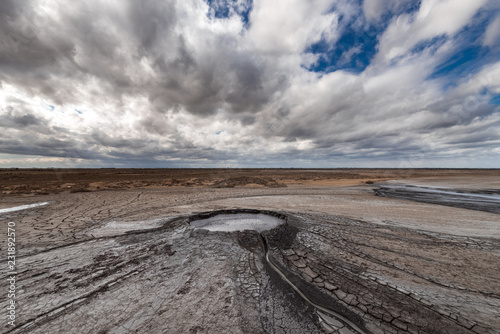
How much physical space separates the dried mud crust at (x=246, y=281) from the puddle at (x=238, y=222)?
927 millimetres

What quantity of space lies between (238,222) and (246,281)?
449 centimetres

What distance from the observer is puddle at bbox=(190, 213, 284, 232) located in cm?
782

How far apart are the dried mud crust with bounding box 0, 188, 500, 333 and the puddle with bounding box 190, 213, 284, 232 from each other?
0.93 meters

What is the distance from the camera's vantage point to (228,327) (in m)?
2.99

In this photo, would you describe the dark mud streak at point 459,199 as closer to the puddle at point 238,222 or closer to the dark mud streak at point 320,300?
the puddle at point 238,222

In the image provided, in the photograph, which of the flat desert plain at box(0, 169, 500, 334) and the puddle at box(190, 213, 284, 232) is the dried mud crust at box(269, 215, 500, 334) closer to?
the flat desert plain at box(0, 169, 500, 334)

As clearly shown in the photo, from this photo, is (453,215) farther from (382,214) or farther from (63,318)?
(63,318)

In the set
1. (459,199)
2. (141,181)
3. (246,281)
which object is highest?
(141,181)

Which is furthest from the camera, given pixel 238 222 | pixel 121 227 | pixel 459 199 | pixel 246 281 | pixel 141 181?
pixel 141 181

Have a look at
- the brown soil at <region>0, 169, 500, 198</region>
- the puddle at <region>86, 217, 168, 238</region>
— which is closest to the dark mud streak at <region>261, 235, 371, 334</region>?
the puddle at <region>86, 217, 168, 238</region>

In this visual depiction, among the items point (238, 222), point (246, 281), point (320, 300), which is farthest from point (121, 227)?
point (320, 300)

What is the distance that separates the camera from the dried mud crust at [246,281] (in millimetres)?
3096

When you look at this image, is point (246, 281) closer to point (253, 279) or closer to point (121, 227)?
point (253, 279)

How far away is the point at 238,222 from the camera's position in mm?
8641
